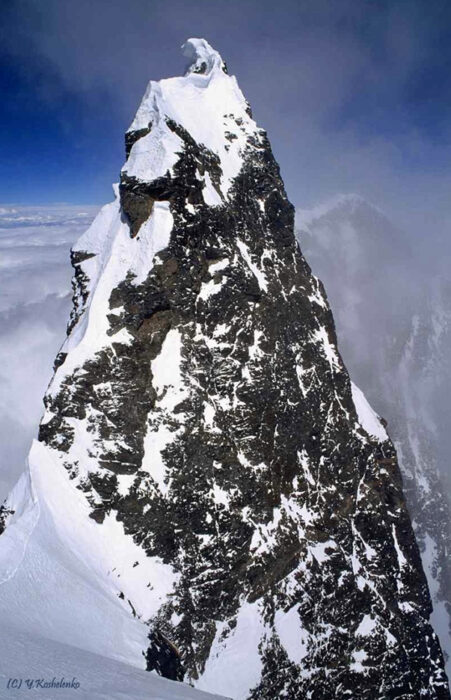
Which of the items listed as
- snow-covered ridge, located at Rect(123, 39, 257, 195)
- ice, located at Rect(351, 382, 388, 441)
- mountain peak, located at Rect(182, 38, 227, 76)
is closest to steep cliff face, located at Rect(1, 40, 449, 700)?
snow-covered ridge, located at Rect(123, 39, 257, 195)

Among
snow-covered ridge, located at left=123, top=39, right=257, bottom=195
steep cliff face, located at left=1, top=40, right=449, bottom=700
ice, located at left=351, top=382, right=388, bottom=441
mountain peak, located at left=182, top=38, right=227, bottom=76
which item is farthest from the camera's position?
mountain peak, located at left=182, top=38, right=227, bottom=76

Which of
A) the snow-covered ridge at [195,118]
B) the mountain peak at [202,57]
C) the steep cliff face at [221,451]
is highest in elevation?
the mountain peak at [202,57]

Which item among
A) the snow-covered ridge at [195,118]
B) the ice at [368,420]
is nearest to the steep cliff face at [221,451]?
the snow-covered ridge at [195,118]

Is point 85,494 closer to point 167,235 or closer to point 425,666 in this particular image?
point 167,235

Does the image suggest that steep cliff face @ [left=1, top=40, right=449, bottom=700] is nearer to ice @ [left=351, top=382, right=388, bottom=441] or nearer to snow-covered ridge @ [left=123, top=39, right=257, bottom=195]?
snow-covered ridge @ [left=123, top=39, right=257, bottom=195]

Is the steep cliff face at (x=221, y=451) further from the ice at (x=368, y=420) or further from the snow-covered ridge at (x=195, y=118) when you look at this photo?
the ice at (x=368, y=420)

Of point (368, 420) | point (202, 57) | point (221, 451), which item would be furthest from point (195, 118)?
point (368, 420)

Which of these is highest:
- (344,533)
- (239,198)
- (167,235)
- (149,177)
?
(239,198)

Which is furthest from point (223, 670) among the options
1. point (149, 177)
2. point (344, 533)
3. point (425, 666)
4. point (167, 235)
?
point (149, 177)
